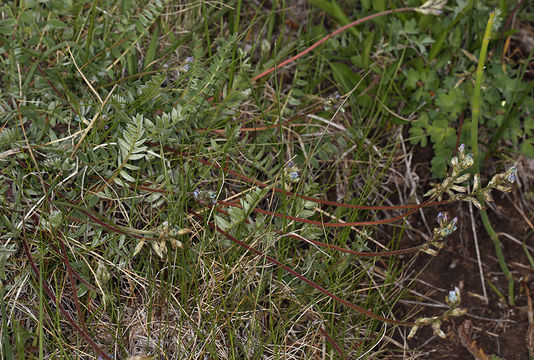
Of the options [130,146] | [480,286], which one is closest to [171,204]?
[130,146]

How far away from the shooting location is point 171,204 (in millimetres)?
1967

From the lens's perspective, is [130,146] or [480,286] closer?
[130,146]

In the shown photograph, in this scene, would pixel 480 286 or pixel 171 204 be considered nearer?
pixel 171 204

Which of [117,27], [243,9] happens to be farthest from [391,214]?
[117,27]

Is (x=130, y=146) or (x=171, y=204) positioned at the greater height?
(x=130, y=146)

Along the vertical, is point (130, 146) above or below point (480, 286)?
above

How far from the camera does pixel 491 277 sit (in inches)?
92.7

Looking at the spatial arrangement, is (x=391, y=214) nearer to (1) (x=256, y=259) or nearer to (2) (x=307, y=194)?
(2) (x=307, y=194)

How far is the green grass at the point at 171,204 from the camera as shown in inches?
75.7

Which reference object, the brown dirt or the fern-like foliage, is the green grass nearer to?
the fern-like foliage

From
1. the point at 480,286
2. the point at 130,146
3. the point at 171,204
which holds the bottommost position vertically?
the point at 480,286

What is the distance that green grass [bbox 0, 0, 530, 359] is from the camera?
1923mm

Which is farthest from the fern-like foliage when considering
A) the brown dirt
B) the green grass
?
the brown dirt

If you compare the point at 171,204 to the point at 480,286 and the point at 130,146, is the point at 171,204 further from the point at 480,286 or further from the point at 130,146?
the point at 480,286
